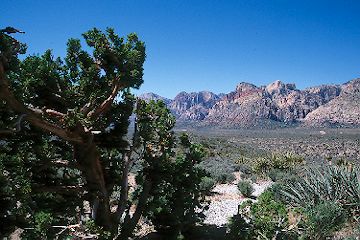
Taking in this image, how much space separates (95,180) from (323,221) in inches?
235

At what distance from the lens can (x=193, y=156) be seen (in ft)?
36.6

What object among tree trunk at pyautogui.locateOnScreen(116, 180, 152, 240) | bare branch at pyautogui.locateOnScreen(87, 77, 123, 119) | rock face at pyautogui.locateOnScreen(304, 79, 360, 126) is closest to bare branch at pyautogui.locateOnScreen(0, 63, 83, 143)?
bare branch at pyautogui.locateOnScreen(87, 77, 123, 119)

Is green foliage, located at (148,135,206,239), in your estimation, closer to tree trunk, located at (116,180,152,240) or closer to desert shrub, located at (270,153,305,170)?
tree trunk, located at (116,180,152,240)

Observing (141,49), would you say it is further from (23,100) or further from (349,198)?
(349,198)

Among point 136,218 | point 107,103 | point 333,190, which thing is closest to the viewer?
point 107,103

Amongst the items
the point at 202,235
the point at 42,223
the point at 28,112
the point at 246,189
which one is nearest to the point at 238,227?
the point at 202,235

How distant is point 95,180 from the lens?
10.2 metres

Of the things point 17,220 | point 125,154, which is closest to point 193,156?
point 125,154

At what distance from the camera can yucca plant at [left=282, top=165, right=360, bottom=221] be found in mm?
9664

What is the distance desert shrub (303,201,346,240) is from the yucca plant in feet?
2.05

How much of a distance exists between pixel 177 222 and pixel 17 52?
6.64 meters

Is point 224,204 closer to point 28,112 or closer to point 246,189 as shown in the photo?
point 246,189

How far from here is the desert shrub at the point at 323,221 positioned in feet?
28.5

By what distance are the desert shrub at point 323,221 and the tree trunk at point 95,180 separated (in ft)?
17.6
